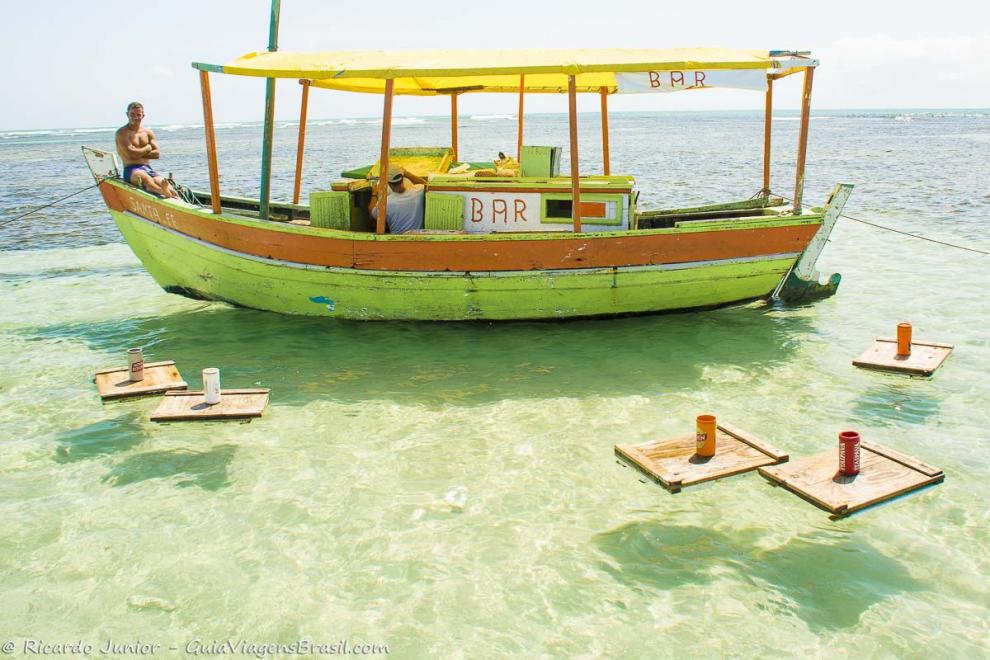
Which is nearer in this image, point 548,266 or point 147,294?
point 548,266

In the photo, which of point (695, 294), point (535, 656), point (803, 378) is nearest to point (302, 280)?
point (695, 294)

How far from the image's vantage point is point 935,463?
6.69m

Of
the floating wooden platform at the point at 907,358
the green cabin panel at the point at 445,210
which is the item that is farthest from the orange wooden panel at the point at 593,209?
the floating wooden platform at the point at 907,358

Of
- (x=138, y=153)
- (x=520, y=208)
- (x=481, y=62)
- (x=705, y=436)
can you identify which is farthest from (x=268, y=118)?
(x=705, y=436)

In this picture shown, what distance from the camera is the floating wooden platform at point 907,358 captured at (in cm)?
846

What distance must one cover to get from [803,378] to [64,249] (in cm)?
1562

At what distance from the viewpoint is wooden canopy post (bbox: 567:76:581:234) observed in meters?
9.48

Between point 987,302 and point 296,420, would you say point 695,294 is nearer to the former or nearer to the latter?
point 987,302

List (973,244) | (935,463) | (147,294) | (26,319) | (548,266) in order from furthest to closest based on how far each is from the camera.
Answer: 1. (973,244)
2. (147,294)
3. (26,319)
4. (548,266)
5. (935,463)

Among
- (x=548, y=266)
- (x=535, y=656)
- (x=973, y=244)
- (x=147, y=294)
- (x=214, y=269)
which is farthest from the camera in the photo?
(x=973, y=244)

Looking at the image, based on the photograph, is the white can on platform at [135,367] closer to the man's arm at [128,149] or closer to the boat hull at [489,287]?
the boat hull at [489,287]

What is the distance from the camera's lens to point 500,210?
10523 mm

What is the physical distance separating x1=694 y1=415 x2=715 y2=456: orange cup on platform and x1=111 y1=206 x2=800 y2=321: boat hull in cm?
453

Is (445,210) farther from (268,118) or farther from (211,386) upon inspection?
(211,386)
